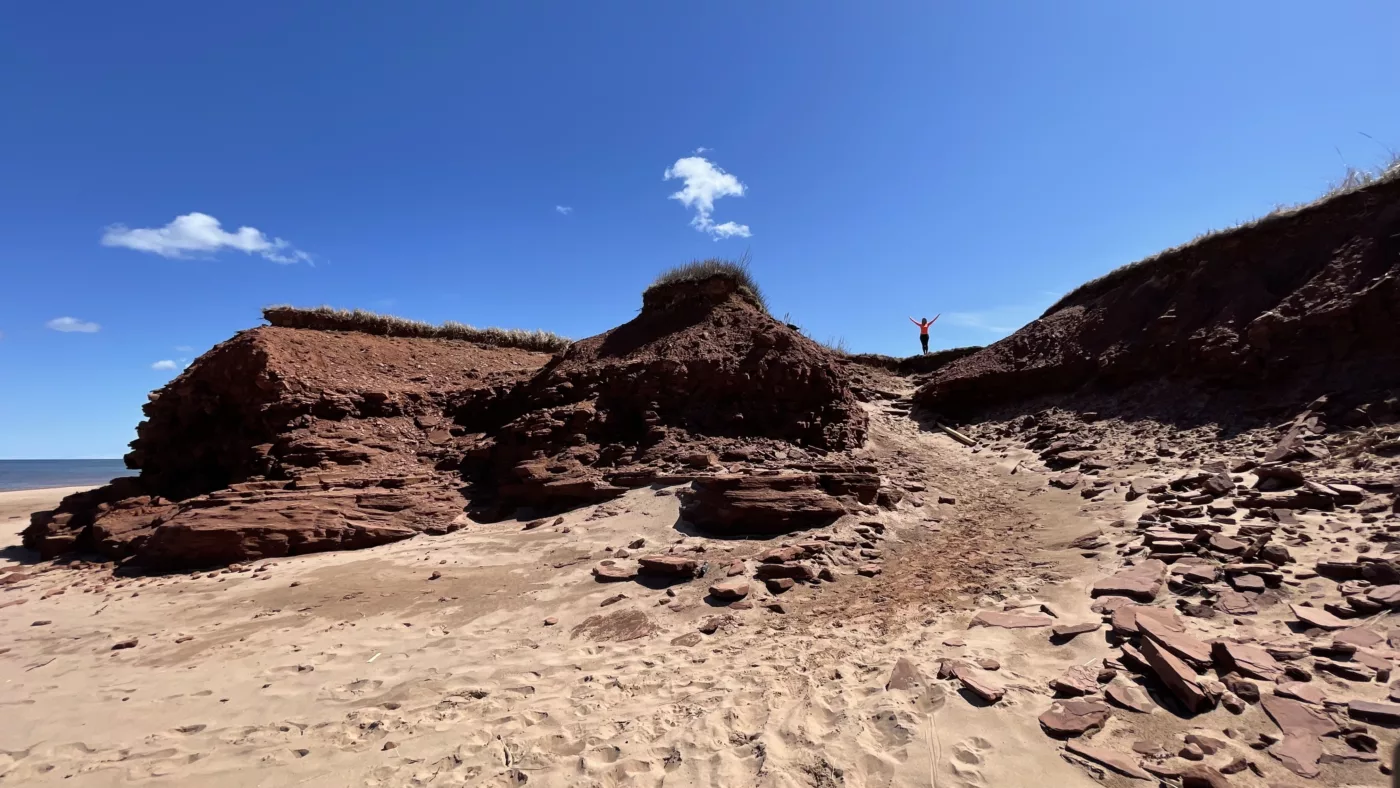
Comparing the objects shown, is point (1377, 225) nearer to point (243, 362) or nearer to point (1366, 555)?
point (1366, 555)

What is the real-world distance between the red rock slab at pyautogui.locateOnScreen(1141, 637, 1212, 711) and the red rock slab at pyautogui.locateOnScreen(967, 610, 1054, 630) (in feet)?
2.76

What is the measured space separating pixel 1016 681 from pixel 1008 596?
5.76ft

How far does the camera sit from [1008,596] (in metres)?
5.26

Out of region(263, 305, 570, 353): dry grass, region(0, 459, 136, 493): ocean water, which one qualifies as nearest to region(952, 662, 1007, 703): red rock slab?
region(263, 305, 570, 353): dry grass

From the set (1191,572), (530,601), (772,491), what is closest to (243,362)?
(530,601)

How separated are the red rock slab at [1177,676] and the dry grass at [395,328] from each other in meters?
15.3

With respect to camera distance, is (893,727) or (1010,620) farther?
(1010,620)

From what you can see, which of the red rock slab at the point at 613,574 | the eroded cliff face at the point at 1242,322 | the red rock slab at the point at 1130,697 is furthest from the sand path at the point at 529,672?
the eroded cliff face at the point at 1242,322

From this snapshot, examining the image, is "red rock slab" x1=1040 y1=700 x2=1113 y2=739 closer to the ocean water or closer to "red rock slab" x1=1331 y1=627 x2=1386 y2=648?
"red rock slab" x1=1331 y1=627 x2=1386 y2=648

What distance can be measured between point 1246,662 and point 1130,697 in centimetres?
77

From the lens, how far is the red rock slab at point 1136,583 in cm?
479

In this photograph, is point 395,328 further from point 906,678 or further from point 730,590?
point 906,678

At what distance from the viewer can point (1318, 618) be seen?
3.98 m

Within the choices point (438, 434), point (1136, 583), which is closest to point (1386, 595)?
point (1136, 583)
